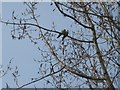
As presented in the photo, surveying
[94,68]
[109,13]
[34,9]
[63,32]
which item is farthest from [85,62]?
[63,32]

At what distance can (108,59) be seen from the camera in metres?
3.73

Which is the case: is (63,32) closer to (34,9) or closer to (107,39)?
(107,39)

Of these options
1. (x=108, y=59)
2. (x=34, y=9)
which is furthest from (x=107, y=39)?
(x=34, y=9)

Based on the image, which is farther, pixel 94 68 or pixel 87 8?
pixel 94 68

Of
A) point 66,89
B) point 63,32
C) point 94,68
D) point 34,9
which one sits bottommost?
point 66,89

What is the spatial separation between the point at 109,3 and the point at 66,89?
66.4 inches

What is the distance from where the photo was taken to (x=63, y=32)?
5.46 feet

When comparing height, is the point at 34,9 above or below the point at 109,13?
above

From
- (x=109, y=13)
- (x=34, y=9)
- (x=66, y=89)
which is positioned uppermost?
(x=34, y=9)

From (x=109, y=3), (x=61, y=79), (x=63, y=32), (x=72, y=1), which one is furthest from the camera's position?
(x=61, y=79)

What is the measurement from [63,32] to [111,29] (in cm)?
183

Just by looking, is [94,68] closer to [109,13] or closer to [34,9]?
[109,13]

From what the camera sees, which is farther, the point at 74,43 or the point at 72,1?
the point at 74,43

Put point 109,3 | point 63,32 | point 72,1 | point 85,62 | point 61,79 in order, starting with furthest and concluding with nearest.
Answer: point 61,79 < point 85,62 < point 109,3 < point 72,1 < point 63,32
